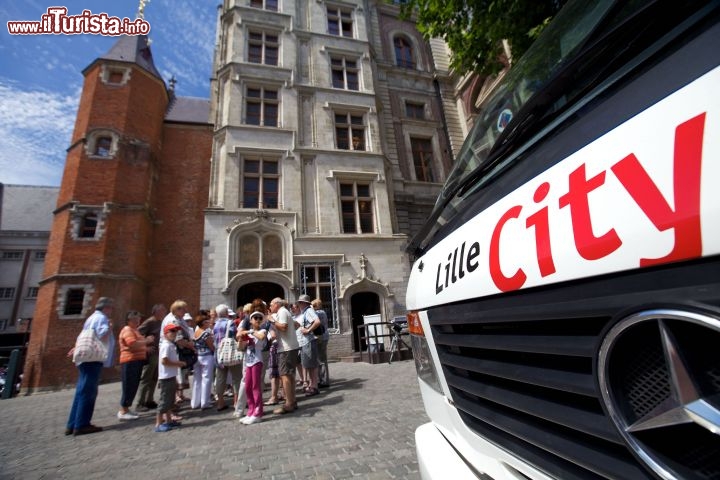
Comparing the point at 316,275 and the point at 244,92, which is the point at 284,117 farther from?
the point at 316,275

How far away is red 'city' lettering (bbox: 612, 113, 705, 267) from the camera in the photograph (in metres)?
0.51

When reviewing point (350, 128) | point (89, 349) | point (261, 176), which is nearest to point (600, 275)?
point (89, 349)

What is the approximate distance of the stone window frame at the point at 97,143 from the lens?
1257cm

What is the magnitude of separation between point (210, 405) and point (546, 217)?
623 cm

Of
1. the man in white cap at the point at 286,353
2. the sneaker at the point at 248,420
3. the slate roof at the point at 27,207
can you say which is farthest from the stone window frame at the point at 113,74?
the slate roof at the point at 27,207

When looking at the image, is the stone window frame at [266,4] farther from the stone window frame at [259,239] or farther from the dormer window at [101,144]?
the stone window frame at [259,239]

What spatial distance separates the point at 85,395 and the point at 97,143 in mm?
12740

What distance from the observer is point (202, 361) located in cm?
499

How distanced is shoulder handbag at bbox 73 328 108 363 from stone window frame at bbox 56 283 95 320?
861 cm

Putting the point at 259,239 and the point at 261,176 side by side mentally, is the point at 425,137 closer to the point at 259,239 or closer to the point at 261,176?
the point at 261,176

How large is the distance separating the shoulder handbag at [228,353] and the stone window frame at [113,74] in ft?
49.5

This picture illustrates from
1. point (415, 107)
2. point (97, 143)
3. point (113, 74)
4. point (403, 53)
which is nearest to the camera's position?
point (97, 143)

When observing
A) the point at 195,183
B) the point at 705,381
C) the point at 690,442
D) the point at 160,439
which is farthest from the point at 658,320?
the point at 195,183

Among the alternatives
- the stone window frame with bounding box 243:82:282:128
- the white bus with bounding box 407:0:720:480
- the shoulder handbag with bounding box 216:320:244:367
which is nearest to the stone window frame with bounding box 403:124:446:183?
the stone window frame with bounding box 243:82:282:128
